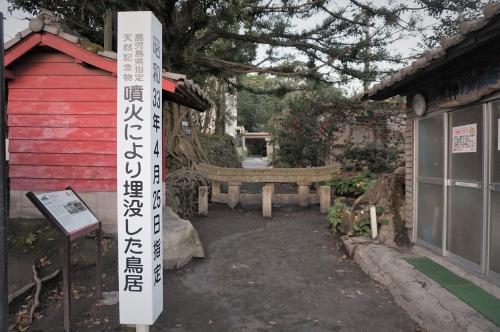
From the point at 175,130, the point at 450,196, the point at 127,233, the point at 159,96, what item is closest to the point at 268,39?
the point at 175,130

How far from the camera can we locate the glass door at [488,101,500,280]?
4137 millimetres

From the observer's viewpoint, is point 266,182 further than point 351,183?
No

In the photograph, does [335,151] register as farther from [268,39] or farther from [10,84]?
[10,84]

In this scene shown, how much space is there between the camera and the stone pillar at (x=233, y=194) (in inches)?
385

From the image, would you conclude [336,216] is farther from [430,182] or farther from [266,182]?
[266,182]

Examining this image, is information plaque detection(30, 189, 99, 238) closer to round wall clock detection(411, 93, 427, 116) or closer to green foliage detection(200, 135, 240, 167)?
round wall clock detection(411, 93, 427, 116)

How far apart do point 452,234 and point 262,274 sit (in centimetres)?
269

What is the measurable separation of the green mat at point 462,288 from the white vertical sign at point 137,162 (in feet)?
10.0

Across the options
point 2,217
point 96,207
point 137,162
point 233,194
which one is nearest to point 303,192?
point 233,194

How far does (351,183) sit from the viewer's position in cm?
1172

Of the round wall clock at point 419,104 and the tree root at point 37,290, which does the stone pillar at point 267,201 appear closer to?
the round wall clock at point 419,104

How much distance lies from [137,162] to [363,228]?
4.85 metres

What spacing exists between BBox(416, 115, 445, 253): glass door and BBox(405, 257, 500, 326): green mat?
0.53 meters

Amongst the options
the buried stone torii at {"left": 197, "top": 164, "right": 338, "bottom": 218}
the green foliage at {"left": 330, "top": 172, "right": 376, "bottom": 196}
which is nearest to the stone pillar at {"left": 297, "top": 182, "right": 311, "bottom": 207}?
the buried stone torii at {"left": 197, "top": 164, "right": 338, "bottom": 218}
